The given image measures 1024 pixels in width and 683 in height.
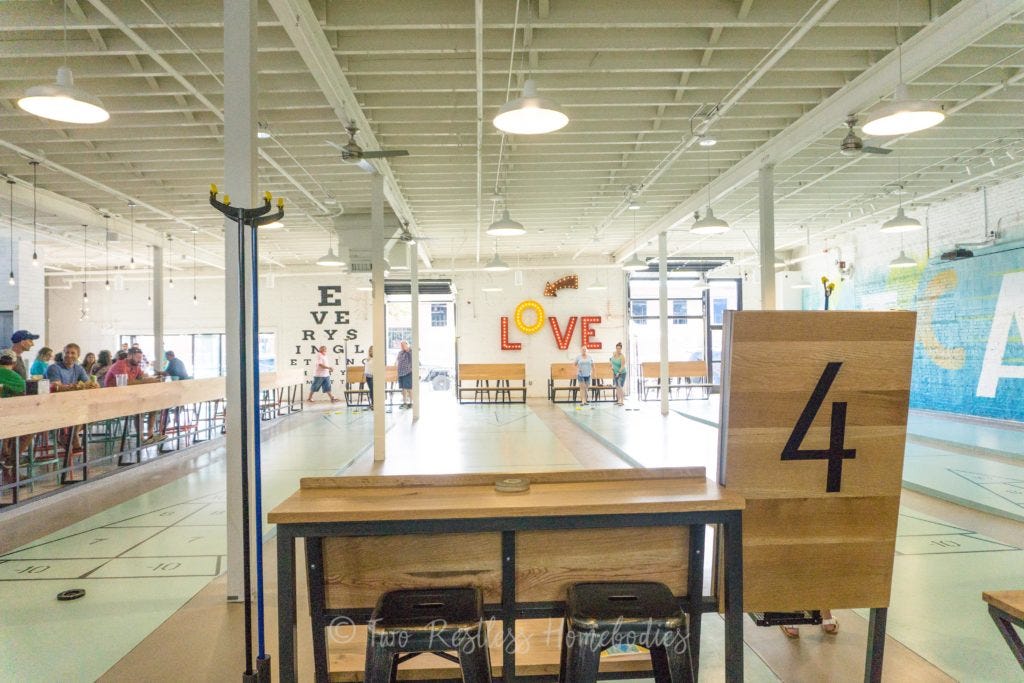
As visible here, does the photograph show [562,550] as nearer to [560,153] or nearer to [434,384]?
[560,153]

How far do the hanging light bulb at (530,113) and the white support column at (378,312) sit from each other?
3502mm

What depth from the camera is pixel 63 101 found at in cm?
397

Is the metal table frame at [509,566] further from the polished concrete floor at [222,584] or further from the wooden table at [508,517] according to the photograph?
the polished concrete floor at [222,584]

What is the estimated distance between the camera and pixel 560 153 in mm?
8734

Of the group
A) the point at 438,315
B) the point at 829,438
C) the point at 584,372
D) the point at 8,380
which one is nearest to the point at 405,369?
the point at 584,372

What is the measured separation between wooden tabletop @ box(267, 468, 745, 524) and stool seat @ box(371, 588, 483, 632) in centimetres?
24

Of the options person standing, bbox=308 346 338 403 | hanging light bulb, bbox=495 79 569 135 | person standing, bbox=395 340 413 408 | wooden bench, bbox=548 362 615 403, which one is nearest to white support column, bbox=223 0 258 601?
hanging light bulb, bbox=495 79 569 135

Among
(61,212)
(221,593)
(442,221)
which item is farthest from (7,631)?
(442,221)

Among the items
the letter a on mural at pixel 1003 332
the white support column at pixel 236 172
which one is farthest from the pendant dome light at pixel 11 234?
the letter a on mural at pixel 1003 332

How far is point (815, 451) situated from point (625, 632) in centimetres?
89

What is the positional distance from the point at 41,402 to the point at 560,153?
7003mm

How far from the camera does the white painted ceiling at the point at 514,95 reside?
16.8ft

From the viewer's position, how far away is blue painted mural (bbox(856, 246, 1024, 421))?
33.4 feet

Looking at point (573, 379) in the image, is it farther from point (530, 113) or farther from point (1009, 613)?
point (1009, 613)
